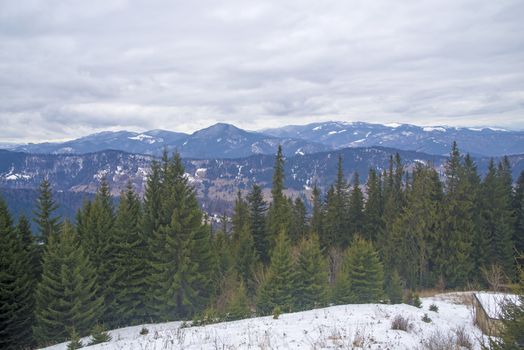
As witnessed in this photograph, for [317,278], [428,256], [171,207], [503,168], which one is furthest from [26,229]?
[503,168]

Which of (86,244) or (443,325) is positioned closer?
(443,325)

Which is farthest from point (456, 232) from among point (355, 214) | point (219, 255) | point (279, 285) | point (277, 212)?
point (219, 255)

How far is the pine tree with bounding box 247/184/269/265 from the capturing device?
1844 inches

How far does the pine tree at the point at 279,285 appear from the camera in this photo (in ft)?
94.6

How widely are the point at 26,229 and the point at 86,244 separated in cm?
645

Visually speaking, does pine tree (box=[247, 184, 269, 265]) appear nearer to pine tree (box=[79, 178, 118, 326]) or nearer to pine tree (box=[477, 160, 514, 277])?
pine tree (box=[79, 178, 118, 326])

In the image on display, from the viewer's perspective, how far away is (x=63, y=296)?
2784cm

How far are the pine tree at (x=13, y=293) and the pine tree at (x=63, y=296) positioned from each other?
4.87 ft

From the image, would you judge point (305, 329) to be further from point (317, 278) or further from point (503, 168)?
point (503, 168)

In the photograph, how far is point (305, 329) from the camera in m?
12.6

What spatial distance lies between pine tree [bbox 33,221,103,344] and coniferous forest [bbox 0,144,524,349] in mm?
100

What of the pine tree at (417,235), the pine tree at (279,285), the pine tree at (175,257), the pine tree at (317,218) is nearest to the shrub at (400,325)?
the pine tree at (279,285)

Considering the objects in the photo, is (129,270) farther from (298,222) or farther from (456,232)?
(456,232)

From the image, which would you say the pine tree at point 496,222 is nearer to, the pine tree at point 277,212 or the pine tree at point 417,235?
the pine tree at point 417,235
